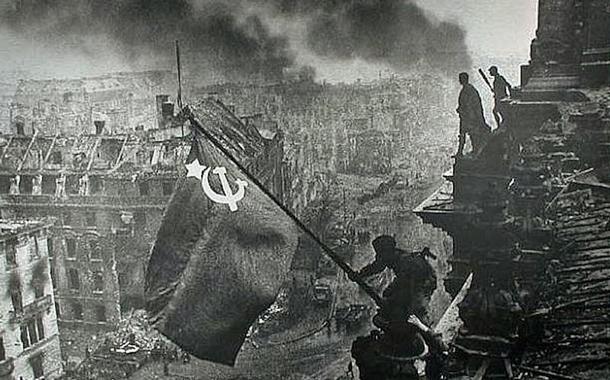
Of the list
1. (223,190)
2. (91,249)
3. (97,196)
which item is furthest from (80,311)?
(223,190)

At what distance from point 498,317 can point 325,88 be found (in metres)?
2.28

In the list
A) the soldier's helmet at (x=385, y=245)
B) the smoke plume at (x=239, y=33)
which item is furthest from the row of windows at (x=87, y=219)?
the soldier's helmet at (x=385, y=245)

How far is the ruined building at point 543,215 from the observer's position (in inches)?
126

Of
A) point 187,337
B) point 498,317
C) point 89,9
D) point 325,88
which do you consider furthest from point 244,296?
point 89,9

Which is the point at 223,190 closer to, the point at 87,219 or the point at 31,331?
the point at 87,219

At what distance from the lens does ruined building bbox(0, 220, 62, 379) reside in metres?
5.59

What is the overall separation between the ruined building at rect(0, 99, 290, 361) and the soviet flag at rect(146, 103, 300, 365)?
4.05ft

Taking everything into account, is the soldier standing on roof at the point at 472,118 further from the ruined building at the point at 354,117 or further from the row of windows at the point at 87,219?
the row of windows at the point at 87,219

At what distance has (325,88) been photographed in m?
4.91

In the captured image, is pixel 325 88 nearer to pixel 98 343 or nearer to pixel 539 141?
pixel 539 141

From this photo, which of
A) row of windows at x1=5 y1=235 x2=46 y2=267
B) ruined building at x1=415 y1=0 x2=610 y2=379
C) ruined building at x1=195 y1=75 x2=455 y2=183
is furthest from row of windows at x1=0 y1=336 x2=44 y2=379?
ruined building at x1=415 y1=0 x2=610 y2=379

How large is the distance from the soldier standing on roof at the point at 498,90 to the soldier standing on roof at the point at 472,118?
1.44ft

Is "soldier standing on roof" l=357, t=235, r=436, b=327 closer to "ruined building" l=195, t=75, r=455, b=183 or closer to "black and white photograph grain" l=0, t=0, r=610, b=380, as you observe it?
"black and white photograph grain" l=0, t=0, r=610, b=380

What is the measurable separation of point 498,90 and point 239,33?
71.1 inches
